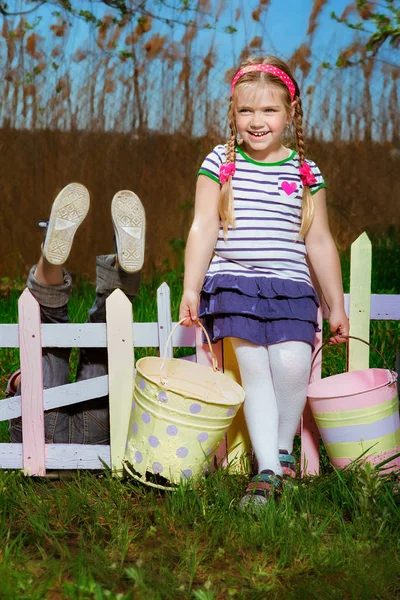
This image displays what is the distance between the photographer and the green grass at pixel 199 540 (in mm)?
1927

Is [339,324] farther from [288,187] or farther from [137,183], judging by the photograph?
[137,183]

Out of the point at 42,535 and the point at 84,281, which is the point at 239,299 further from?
the point at 84,281

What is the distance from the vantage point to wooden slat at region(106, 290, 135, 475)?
261 cm

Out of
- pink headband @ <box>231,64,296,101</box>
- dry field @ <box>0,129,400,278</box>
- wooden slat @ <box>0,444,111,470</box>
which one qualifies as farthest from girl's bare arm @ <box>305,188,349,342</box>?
dry field @ <box>0,129,400,278</box>

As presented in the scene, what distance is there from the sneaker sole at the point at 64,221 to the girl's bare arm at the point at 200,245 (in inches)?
17.7

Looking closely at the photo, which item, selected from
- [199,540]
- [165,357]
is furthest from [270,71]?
[199,540]

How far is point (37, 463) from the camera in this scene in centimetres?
272

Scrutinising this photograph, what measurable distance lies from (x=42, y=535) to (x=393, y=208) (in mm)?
4149

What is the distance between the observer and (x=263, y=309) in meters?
2.50

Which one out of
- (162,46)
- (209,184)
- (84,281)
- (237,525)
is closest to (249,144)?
(209,184)

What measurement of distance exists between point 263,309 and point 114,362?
1.86 feet

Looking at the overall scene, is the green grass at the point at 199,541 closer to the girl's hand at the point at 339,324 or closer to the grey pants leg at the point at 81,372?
the grey pants leg at the point at 81,372

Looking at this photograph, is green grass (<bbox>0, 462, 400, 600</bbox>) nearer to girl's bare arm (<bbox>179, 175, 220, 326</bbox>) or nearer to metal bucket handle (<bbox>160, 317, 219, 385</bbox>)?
metal bucket handle (<bbox>160, 317, 219, 385</bbox>)

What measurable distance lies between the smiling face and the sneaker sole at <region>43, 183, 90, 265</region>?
2.13 ft
